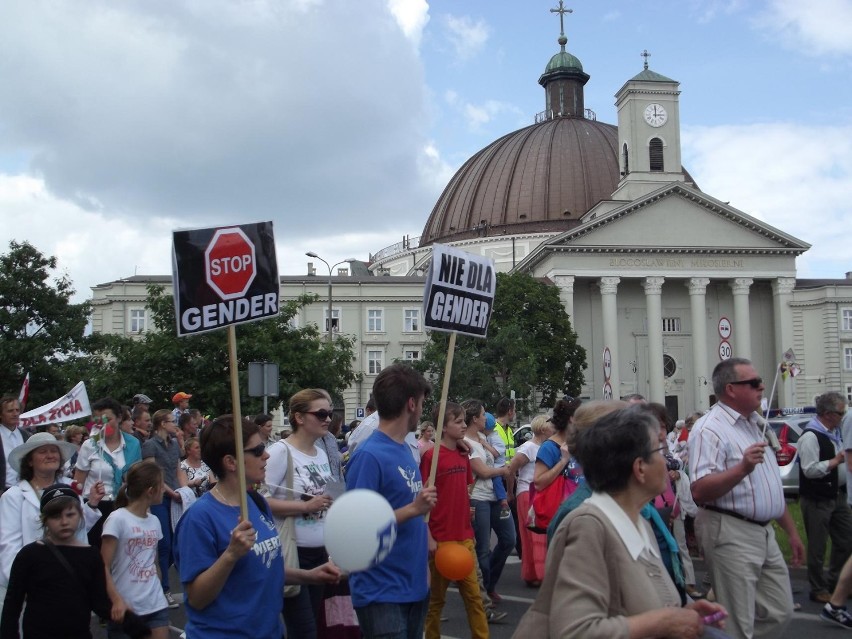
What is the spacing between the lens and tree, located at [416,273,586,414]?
5078cm

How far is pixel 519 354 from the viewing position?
52375mm

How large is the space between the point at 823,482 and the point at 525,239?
73.0 metres

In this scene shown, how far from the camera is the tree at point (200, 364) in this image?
4134 centimetres

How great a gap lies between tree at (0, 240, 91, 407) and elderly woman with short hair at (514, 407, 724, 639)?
42.5 m

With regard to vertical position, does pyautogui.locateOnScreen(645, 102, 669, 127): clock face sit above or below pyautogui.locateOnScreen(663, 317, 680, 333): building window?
above

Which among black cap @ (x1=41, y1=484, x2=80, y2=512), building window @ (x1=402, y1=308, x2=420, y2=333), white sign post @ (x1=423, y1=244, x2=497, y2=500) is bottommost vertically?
black cap @ (x1=41, y1=484, x2=80, y2=512)

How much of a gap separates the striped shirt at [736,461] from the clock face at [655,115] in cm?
6547

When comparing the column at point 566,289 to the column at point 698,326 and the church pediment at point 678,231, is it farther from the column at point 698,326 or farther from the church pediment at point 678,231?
the column at point 698,326

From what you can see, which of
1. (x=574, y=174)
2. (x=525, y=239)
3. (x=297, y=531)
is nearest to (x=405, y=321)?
(x=525, y=239)

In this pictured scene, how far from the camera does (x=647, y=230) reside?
66.5m

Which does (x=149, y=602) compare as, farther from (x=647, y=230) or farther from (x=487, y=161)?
(x=487, y=161)

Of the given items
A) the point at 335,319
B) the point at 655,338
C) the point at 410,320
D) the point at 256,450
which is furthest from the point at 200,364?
the point at 256,450

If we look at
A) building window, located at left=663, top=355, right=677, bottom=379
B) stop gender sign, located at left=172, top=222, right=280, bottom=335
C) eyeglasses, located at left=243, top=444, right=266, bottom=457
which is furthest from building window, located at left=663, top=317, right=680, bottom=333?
eyeglasses, located at left=243, top=444, right=266, bottom=457

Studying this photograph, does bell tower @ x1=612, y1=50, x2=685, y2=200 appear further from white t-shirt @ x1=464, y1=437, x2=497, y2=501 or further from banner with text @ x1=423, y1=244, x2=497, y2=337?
banner with text @ x1=423, y1=244, x2=497, y2=337
